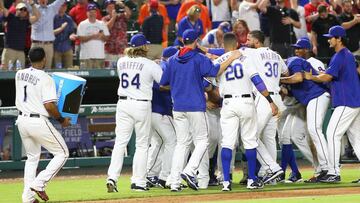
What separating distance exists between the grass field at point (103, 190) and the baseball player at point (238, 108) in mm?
460

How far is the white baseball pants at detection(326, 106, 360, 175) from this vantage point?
13680mm

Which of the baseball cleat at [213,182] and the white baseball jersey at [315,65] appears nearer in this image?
the baseball cleat at [213,182]

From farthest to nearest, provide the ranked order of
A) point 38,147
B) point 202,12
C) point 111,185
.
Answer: point 202,12 → point 111,185 → point 38,147

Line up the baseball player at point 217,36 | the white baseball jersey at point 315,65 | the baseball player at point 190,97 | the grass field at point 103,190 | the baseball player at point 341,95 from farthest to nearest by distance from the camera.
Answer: the baseball player at point 217,36 < the white baseball jersey at point 315,65 < the baseball player at point 341,95 < the baseball player at point 190,97 < the grass field at point 103,190

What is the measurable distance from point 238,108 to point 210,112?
114 cm

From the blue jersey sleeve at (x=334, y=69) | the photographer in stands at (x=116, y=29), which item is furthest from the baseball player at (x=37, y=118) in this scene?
the photographer in stands at (x=116, y=29)

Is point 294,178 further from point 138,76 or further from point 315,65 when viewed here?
point 138,76

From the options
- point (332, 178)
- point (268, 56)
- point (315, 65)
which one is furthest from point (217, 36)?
point (332, 178)

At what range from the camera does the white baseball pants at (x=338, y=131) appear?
13680 millimetres

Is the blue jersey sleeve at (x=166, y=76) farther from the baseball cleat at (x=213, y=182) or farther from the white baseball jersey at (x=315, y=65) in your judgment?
the white baseball jersey at (x=315, y=65)

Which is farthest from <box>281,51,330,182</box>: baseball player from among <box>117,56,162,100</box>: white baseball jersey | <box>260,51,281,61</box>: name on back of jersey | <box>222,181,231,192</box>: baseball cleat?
<box>117,56,162,100</box>: white baseball jersey

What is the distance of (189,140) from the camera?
12844mm

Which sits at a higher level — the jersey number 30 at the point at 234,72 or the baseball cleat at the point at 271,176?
the jersey number 30 at the point at 234,72

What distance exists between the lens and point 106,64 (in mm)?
18984
